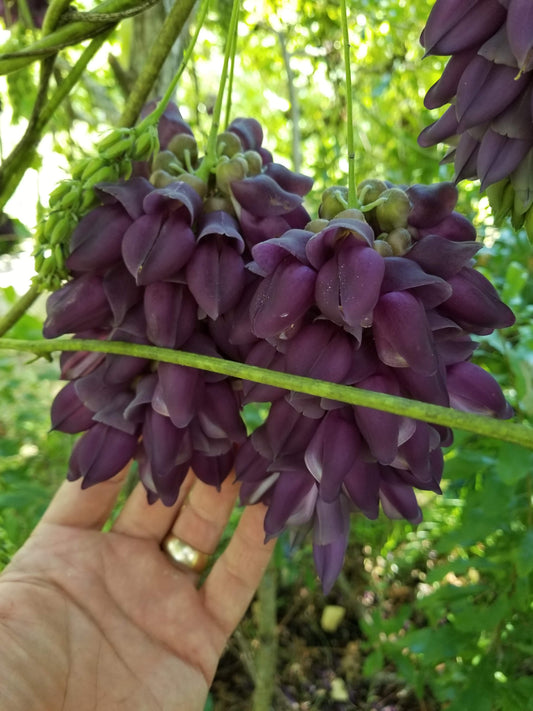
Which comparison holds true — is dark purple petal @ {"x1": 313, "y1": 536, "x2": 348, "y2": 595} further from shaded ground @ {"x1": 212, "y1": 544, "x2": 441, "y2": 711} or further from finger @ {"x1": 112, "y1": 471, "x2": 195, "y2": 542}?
shaded ground @ {"x1": 212, "y1": 544, "x2": 441, "y2": 711}

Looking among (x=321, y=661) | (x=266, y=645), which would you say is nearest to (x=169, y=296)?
(x=266, y=645)

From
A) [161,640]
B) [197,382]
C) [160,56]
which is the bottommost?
[161,640]

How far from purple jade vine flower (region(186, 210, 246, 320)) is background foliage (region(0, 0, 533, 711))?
→ 0.64 ft

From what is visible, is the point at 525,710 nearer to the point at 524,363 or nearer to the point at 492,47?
the point at 524,363

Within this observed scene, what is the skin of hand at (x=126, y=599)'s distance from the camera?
650mm

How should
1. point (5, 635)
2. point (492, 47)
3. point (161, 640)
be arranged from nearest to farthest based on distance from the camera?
point (492, 47), point (5, 635), point (161, 640)

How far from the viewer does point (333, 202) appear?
0.41 meters

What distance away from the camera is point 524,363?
67 cm

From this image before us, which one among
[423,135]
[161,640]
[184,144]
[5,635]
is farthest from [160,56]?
[161,640]

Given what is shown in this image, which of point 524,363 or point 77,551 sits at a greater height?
point 524,363

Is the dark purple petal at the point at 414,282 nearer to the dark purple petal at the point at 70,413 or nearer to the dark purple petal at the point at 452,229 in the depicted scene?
the dark purple petal at the point at 452,229

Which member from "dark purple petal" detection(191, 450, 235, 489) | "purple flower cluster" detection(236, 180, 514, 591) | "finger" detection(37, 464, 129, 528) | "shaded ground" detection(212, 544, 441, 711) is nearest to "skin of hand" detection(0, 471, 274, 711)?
"finger" detection(37, 464, 129, 528)

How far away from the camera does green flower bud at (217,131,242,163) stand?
0.49m

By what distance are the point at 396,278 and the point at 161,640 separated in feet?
1.91
